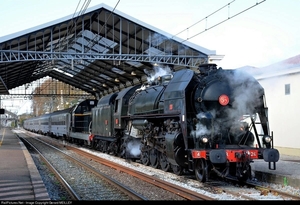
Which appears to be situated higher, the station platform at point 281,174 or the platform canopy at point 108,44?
the platform canopy at point 108,44

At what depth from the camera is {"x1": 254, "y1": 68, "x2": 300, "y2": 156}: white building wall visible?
1769 cm

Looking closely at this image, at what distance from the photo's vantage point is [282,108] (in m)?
18.7

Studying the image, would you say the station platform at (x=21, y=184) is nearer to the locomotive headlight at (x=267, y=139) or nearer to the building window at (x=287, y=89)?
the locomotive headlight at (x=267, y=139)

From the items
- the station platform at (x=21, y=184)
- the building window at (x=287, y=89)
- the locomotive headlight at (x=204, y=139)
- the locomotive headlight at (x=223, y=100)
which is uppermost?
the building window at (x=287, y=89)

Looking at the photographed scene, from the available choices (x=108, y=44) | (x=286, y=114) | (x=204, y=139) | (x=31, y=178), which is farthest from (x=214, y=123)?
(x=108, y=44)

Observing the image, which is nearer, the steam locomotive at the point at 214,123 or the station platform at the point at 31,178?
the station platform at the point at 31,178

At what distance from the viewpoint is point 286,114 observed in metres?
18.4

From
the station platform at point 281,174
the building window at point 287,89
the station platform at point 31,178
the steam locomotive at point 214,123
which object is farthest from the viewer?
the building window at point 287,89

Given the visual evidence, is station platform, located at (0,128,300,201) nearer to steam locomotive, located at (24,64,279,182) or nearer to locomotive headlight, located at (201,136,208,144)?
steam locomotive, located at (24,64,279,182)

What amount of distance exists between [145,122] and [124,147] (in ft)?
12.5

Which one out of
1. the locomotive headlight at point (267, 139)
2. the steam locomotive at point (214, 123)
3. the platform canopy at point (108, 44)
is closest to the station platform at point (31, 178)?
the steam locomotive at point (214, 123)

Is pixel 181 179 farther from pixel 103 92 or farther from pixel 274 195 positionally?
pixel 103 92

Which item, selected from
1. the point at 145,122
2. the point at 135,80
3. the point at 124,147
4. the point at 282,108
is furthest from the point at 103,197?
the point at 135,80

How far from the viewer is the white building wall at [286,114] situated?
696 inches
